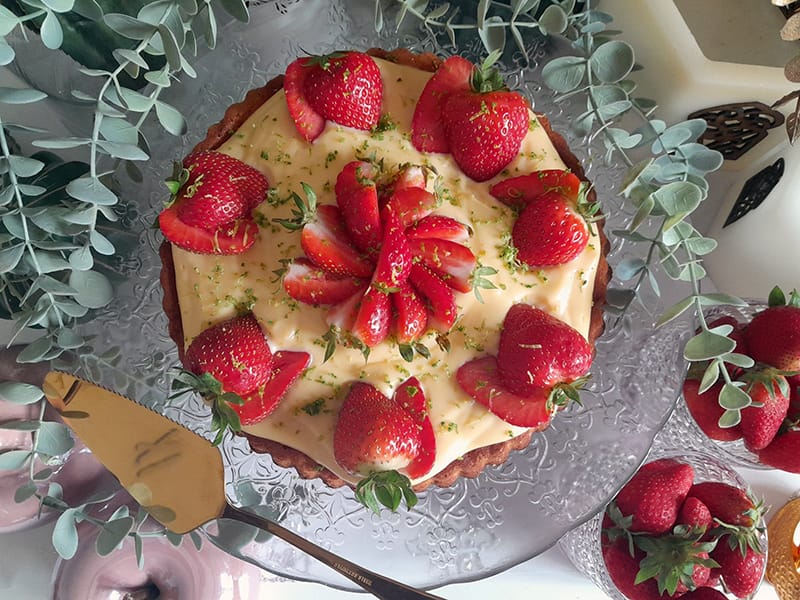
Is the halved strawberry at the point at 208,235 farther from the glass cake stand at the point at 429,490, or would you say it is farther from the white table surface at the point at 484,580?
the white table surface at the point at 484,580

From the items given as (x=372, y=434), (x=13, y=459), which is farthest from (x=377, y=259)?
(x=13, y=459)

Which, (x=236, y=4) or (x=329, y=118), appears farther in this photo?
(x=329, y=118)

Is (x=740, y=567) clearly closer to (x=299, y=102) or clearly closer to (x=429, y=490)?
(x=429, y=490)

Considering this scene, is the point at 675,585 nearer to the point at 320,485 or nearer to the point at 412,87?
the point at 320,485

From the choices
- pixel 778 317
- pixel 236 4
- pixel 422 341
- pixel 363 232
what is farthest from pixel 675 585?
pixel 236 4

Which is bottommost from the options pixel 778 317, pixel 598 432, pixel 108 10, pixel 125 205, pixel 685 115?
pixel 598 432

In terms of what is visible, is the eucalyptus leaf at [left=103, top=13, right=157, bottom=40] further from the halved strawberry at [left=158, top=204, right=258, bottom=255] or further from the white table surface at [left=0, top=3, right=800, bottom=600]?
the white table surface at [left=0, top=3, right=800, bottom=600]
